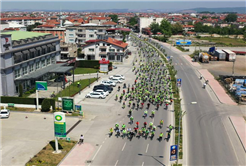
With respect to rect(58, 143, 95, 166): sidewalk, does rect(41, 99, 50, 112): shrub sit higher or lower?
higher

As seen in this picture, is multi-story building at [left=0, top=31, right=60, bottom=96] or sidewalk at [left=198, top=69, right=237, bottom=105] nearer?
multi-story building at [left=0, top=31, right=60, bottom=96]

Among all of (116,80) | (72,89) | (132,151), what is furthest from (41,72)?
(132,151)

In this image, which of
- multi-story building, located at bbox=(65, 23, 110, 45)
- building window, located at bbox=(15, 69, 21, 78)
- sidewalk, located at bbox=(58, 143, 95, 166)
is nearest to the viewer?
sidewalk, located at bbox=(58, 143, 95, 166)

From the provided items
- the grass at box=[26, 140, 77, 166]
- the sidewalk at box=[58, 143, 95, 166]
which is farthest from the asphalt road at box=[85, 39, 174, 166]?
the grass at box=[26, 140, 77, 166]

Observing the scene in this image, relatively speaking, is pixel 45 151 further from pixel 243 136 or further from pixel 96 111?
pixel 243 136

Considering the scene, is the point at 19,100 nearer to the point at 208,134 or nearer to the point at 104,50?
the point at 208,134

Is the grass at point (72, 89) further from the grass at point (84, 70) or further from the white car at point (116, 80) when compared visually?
the grass at point (84, 70)

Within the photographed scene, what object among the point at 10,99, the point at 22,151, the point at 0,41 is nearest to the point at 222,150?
the point at 22,151

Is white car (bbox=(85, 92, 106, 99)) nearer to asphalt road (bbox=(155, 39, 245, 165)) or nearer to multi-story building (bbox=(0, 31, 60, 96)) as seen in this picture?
multi-story building (bbox=(0, 31, 60, 96))
